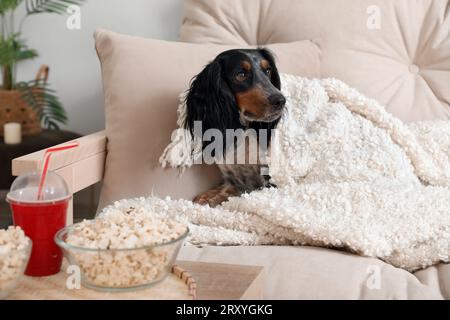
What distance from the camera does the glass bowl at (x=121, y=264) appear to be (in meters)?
0.90

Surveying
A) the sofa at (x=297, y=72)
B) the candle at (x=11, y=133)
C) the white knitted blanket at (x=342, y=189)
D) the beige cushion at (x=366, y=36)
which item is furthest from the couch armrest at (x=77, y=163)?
the candle at (x=11, y=133)

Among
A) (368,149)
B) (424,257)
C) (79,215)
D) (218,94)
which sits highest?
(218,94)

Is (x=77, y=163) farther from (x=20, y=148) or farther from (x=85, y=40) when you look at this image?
(x=85, y=40)

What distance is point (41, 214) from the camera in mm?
989

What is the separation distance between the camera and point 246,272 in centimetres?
102

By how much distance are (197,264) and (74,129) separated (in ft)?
4.71

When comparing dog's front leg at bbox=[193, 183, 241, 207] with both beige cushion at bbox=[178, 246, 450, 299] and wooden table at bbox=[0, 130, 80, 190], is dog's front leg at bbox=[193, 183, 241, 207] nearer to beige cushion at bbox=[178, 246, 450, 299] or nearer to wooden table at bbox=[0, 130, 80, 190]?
beige cushion at bbox=[178, 246, 450, 299]

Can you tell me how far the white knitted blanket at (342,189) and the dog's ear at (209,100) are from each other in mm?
68

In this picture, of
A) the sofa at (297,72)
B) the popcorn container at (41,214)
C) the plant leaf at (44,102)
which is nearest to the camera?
the popcorn container at (41,214)

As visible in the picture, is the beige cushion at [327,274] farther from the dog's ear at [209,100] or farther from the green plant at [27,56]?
the green plant at [27,56]

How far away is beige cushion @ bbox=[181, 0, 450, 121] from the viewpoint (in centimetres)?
180

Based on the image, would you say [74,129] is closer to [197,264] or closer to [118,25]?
[118,25]
